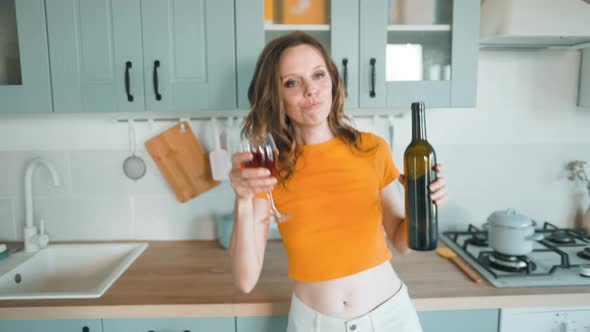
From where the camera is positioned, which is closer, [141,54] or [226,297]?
[226,297]

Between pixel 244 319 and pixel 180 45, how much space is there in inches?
38.9

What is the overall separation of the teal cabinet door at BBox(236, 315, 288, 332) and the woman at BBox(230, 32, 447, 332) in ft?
0.57

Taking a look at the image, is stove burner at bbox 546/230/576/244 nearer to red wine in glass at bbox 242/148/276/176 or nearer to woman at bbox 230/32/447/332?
woman at bbox 230/32/447/332

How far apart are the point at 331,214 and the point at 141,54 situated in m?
0.93

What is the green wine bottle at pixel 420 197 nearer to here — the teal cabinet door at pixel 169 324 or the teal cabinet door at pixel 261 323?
the teal cabinet door at pixel 261 323

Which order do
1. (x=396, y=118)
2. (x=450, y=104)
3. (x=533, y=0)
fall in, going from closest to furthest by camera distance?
1. (x=533, y=0)
2. (x=450, y=104)
3. (x=396, y=118)

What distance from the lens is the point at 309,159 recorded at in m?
1.18

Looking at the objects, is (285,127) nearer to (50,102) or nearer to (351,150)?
(351,150)

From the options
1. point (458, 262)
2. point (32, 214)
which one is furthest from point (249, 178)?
point (32, 214)

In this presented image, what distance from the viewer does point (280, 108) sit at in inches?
43.3

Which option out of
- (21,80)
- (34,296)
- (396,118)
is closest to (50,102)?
(21,80)

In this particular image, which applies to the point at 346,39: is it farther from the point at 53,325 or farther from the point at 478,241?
the point at 53,325

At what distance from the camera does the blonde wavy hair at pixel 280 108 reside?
1.10 m

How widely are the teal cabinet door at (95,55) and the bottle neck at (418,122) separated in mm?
1016
